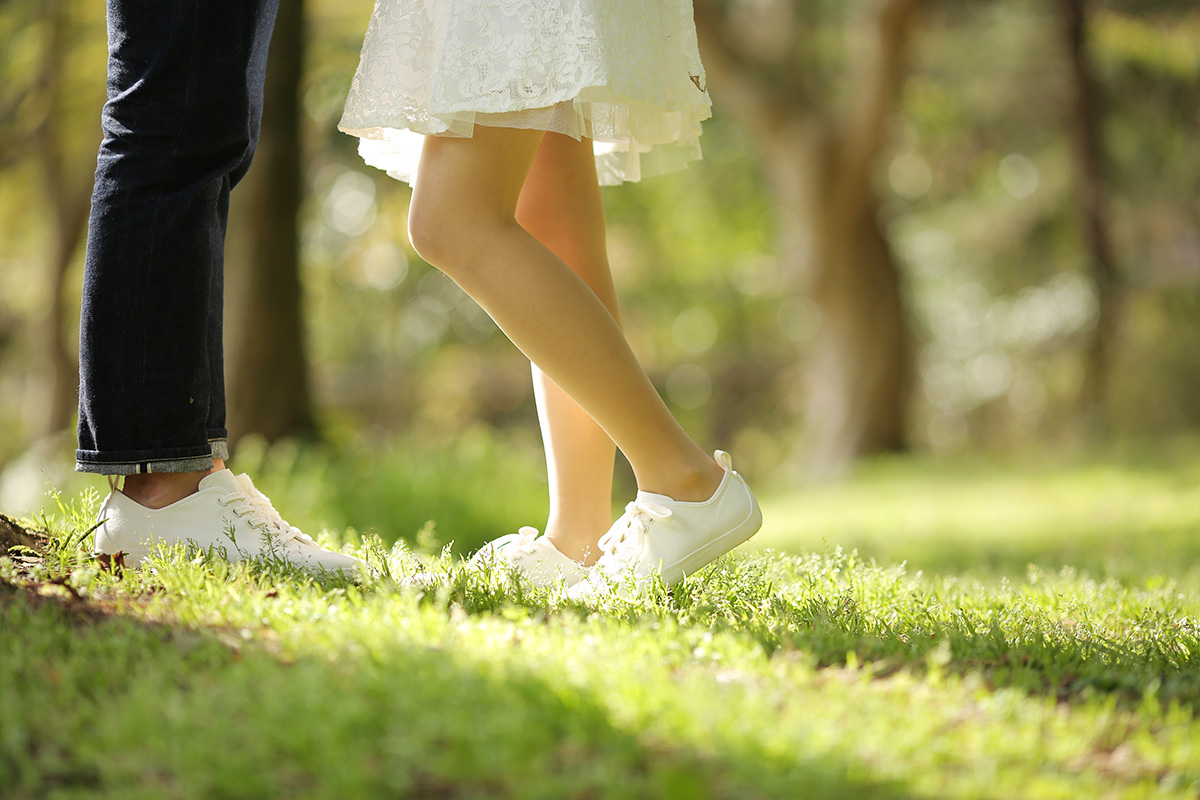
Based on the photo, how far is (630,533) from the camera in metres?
1.81

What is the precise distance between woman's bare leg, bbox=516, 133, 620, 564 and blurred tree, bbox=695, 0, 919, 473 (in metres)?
8.07

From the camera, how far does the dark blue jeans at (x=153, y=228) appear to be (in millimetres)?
1777

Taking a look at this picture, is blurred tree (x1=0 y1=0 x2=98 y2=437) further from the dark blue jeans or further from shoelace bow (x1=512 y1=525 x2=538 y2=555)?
shoelace bow (x1=512 y1=525 x2=538 y2=555)

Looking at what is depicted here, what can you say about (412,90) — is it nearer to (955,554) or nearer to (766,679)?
(766,679)

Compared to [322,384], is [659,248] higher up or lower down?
higher up

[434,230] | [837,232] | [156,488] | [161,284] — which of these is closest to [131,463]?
[156,488]

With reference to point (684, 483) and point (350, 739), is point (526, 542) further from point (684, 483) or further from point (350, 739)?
point (350, 739)

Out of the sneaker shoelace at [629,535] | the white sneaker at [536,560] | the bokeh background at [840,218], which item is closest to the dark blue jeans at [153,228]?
the white sneaker at [536,560]

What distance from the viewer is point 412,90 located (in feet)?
5.84

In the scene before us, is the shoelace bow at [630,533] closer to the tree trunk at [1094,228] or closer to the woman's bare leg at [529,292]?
the woman's bare leg at [529,292]

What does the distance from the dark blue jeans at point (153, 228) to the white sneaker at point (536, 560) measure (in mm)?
572

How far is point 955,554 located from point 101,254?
366cm

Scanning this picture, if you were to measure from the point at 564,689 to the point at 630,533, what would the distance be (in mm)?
633

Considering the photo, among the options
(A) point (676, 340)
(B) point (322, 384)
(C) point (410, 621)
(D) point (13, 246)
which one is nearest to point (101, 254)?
(C) point (410, 621)
